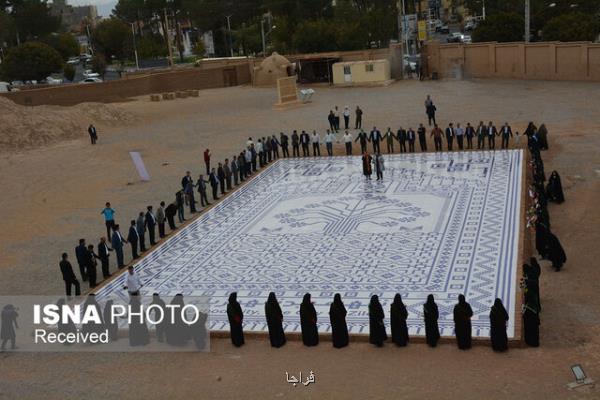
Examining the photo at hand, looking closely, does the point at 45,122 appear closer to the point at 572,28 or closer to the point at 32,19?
the point at 572,28

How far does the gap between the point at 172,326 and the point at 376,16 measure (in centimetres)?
4826

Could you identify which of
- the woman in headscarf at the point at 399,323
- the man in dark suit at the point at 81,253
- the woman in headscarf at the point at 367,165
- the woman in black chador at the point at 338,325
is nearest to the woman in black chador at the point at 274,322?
the woman in black chador at the point at 338,325

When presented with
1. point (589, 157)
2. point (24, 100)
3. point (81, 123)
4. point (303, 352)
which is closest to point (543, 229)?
point (303, 352)

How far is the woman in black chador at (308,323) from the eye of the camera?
11070mm

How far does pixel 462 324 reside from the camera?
10422 millimetres

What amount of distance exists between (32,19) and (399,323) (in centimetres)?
6498

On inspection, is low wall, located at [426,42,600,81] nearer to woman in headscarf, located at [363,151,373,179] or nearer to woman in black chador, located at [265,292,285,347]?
woman in headscarf, located at [363,151,373,179]

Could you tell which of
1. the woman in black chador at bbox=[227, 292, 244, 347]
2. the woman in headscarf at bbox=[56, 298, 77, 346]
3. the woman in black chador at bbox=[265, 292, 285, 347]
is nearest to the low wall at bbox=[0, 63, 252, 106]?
the woman in headscarf at bbox=[56, 298, 77, 346]

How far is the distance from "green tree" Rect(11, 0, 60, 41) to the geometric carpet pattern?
174 feet

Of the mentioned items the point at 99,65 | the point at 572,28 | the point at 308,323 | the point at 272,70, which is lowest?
the point at 308,323

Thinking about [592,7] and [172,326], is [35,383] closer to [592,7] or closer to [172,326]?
[172,326]

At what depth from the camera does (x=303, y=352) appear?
10977 millimetres

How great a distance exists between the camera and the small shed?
1954 inches

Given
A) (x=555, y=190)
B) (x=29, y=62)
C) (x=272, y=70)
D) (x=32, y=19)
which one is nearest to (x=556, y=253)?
(x=555, y=190)
